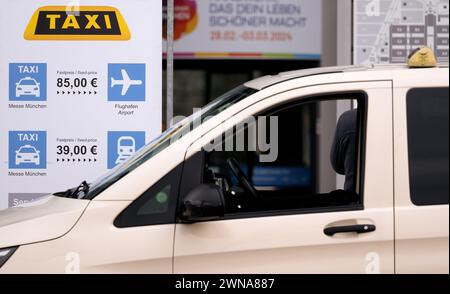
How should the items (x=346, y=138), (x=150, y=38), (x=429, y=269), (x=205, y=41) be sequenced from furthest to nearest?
(x=205, y=41) < (x=150, y=38) < (x=346, y=138) < (x=429, y=269)

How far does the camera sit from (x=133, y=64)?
7836 mm

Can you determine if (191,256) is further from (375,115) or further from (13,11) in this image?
(13,11)

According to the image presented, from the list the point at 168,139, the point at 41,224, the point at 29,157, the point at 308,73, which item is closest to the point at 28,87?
the point at 29,157

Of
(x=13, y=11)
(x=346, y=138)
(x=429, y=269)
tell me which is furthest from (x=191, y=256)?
(x=13, y=11)

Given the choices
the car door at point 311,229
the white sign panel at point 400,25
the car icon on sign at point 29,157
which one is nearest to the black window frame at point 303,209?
the car door at point 311,229

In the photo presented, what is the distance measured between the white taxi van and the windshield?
0.09 feet

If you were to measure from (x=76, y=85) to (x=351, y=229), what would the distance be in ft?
14.7

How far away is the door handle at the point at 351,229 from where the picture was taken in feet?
13.1

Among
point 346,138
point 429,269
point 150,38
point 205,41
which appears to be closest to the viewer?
point 429,269

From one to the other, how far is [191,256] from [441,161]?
4.27 feet

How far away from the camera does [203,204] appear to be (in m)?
3.94

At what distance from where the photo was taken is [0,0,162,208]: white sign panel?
7844 mm

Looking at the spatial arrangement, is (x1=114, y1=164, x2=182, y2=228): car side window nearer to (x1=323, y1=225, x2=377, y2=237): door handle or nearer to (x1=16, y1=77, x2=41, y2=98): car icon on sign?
(x1=323, y1=225, x2=377, y2=237): door handle

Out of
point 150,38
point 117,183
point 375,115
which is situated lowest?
point 117,183
